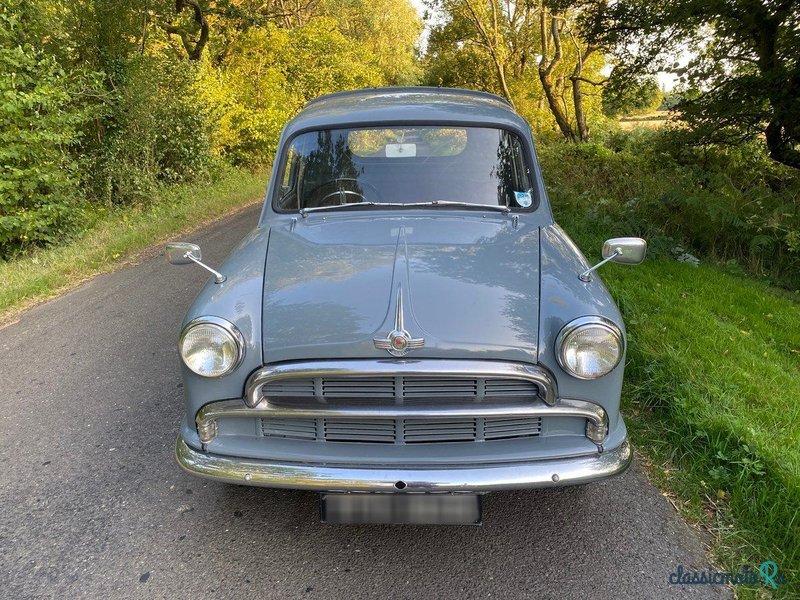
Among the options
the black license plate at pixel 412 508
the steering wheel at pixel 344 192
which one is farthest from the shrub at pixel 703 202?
the black license plate at pixel 412 508

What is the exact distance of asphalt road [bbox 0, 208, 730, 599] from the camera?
223cm

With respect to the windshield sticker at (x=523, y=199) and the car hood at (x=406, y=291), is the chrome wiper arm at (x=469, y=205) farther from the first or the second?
the car hood at (x=406, y=291)

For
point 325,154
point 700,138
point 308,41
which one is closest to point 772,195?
point 700,138

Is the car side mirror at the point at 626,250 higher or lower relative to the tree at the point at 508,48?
lower

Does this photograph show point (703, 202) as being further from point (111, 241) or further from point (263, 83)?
point (263, 83)

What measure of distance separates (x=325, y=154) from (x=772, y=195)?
5.79m

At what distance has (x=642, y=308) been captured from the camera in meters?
4.53

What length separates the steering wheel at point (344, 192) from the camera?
3.25 meters

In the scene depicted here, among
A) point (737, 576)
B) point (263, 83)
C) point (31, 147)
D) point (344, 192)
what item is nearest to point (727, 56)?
point (344, 192)

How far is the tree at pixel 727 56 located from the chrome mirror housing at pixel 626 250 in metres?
5.24

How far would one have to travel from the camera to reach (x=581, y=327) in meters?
2.17

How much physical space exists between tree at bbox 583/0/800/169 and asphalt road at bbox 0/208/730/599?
236 inches

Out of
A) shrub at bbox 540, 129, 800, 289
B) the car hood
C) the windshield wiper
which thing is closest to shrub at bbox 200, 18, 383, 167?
shrub at bbox 540, 129, 800, 289

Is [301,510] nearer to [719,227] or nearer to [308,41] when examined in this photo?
[719,227]
